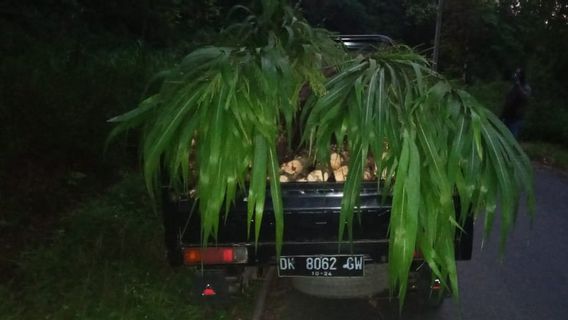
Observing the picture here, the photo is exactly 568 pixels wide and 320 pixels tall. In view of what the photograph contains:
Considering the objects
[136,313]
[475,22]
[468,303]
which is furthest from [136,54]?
[475,22]

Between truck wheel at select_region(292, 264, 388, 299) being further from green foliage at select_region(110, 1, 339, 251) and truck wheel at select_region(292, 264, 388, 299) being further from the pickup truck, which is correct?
green foliage at select_region(110, 1, 339, 251)

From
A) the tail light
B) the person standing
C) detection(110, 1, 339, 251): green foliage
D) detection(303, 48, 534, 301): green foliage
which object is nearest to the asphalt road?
detection(303, 48, 534, 301): green foliage

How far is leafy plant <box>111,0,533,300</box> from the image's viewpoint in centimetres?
300

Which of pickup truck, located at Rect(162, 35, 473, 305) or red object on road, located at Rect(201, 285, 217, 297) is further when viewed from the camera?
red object on road, located at Rect(201, 285, 217, 297)

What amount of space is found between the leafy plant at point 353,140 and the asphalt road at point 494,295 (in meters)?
1.18

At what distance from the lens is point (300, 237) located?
3471 mm

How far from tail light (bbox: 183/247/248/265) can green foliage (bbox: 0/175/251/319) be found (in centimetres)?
114

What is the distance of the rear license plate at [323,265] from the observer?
11.6ft

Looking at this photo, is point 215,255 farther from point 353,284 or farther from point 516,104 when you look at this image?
point 516,104

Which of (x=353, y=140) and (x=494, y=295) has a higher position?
(x=353, y=140)

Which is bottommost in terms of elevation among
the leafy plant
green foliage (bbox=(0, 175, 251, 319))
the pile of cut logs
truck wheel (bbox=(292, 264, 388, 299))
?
green foliage (bbox=(0, 175, 251, 319))

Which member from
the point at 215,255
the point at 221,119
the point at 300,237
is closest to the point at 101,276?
the point at 215,255

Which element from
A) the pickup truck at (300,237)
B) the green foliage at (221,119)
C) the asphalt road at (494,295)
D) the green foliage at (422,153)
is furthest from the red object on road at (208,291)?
the asphalt road at (494,295)

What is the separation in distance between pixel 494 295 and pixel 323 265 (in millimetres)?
2347
